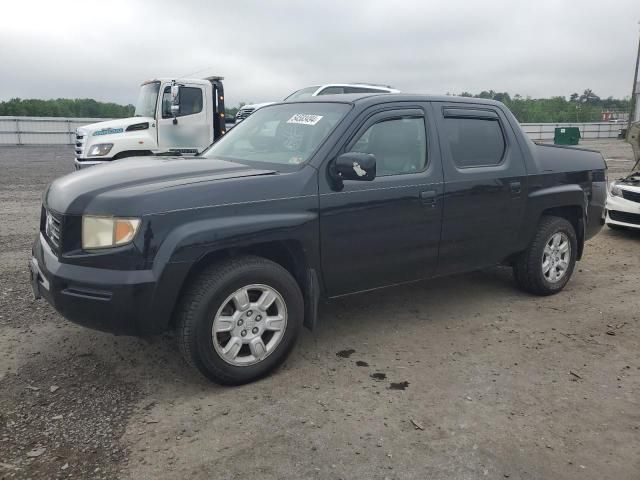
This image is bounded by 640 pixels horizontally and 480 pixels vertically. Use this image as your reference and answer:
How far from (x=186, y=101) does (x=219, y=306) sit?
944 cm

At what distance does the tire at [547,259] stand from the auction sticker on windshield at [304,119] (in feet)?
7.86

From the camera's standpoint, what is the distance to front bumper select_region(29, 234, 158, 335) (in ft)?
10.3

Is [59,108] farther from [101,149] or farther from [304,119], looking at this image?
[304,119]

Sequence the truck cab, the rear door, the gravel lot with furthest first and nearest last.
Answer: the truck cab, the rear door, the gravel lot

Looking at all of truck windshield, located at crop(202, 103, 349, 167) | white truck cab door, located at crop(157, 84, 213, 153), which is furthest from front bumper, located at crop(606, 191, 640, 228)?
white truck cab door, located at crop(157, 84, 213, 153)

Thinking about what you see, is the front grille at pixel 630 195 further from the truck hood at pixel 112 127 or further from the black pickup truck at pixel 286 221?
the truck hood at pixel 112 127

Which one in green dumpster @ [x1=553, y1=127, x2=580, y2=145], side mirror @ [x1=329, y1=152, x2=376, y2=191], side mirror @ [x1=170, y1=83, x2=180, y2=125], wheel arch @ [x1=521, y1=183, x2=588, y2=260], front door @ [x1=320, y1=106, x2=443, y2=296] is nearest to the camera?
side mirror @ [x1=329, y1=152, x2=376, y2=191]

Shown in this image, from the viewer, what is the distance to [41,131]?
89.6ft

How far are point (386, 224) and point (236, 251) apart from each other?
113cm

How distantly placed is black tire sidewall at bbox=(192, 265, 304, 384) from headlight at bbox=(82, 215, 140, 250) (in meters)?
0.56

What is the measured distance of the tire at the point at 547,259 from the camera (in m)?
5.20

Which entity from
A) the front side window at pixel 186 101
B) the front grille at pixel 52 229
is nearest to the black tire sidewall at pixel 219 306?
the front grille at pixel 52 229

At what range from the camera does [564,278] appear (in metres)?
5.53

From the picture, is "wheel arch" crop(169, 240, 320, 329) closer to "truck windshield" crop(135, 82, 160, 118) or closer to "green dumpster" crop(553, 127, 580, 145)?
"truck windshield" crop(135, 82, 160, 118)
